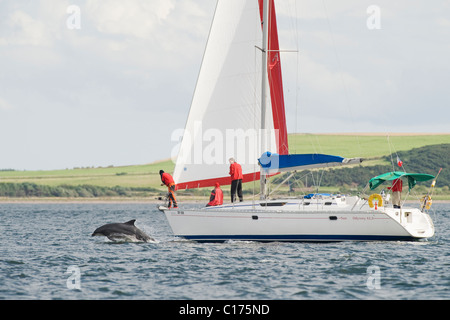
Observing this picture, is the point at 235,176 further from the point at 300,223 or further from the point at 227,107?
the point at 300,223

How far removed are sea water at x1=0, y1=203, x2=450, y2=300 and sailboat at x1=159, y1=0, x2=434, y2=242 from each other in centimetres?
73

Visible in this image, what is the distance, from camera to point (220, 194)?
30938mm

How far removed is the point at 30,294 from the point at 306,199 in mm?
13679

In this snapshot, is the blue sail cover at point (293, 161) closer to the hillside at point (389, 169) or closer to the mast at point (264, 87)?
the mast at point (264, 87)

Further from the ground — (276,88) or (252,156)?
(276,88)

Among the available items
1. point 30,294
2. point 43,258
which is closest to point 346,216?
point 43,258

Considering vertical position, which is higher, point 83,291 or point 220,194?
point 220,194

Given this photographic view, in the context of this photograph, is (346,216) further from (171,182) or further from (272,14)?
(272,14)

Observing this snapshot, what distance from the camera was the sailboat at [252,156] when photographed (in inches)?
1139

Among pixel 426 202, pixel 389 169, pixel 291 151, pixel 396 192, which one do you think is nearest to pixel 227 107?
pixel 396 192

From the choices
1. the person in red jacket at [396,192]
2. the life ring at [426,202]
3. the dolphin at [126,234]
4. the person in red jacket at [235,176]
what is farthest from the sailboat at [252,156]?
the dolphin at [126,234]

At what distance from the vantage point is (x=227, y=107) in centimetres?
3130

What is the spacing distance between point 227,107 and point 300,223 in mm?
6175
